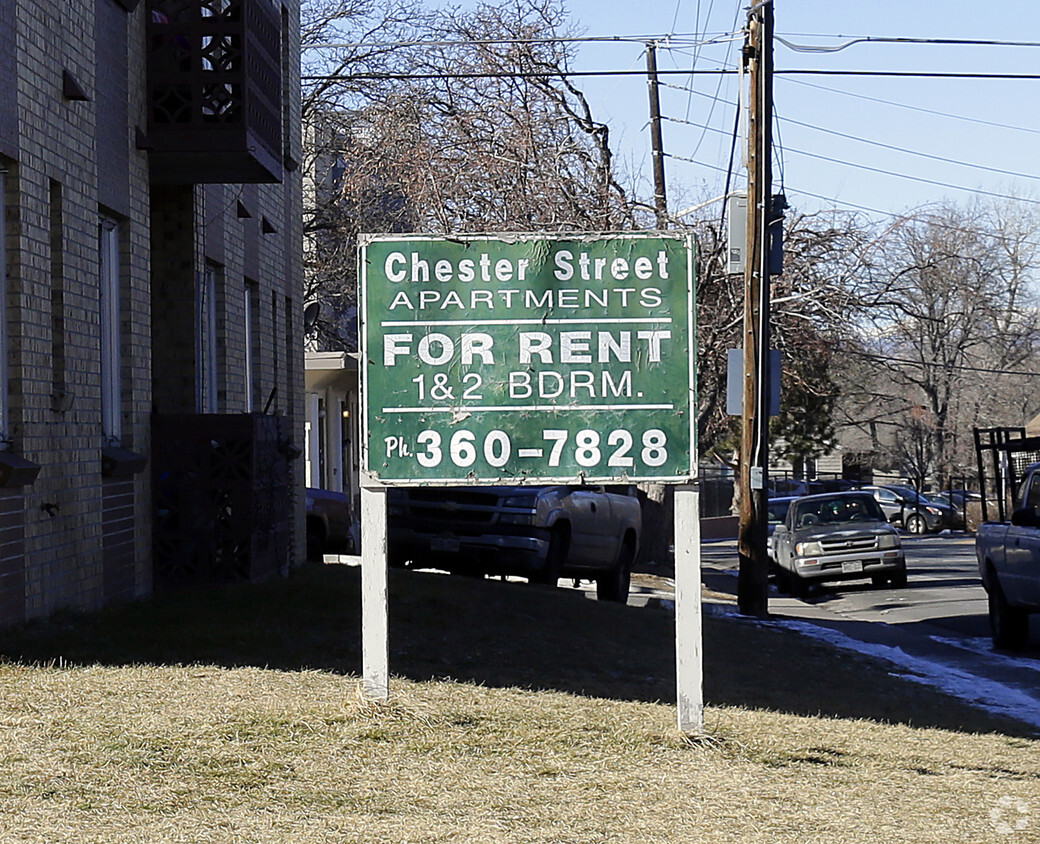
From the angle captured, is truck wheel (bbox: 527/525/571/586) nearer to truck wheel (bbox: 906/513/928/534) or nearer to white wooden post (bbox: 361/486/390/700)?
white wooden post (bbox: 361/486/390/700)

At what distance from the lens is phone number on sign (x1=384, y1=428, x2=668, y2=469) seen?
24.1ft

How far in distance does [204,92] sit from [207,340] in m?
2.75

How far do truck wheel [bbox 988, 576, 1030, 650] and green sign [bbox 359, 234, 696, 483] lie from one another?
28.4 ft

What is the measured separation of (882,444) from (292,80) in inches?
2266

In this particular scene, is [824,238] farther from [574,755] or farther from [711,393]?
[574,755]

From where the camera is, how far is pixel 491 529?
15773 millimetres

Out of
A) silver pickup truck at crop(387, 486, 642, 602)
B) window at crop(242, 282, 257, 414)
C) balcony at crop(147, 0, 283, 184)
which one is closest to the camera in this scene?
balcony at crop(147, 0, 283, 184)

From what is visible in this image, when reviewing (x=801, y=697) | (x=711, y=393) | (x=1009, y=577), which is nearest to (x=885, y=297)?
(x=711, y=393)

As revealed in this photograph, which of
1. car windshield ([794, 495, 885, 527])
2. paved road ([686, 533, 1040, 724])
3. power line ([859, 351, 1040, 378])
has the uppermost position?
power line ([859, 351, 1040, 378])

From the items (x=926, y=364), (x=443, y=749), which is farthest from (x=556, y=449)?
(x=926, y=364)

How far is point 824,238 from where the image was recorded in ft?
81.5

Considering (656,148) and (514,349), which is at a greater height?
(656,148)

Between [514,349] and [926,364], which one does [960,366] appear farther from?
[514,349]

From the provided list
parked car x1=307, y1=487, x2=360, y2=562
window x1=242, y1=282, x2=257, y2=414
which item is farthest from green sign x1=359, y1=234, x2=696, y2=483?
parked car x1=307, y1=487, x2=360, y2=562
